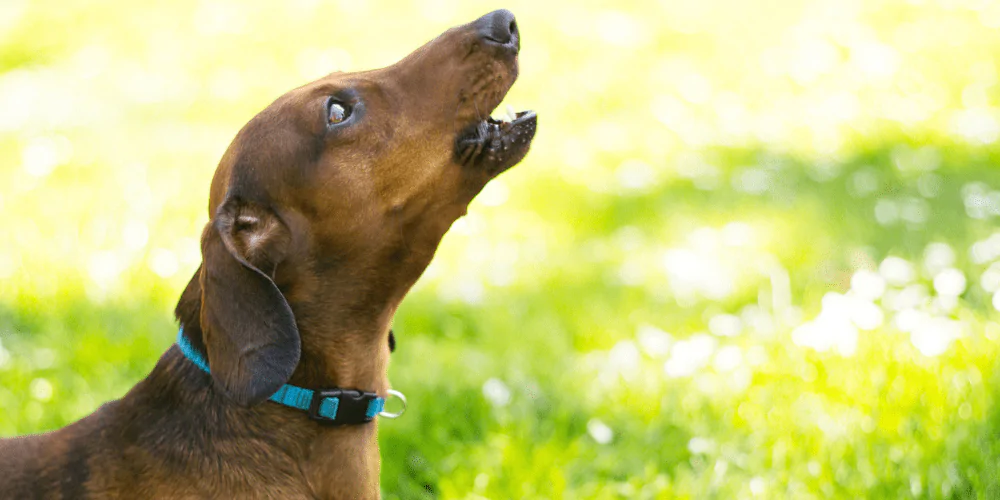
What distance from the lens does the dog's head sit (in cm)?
280

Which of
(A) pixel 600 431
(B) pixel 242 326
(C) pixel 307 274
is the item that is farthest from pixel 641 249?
(B) pixel 242 326

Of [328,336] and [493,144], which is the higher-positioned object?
[493,144]

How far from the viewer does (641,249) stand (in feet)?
18.5

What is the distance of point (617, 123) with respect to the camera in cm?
799

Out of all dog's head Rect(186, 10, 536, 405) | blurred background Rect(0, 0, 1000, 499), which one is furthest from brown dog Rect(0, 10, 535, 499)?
blurred background Rect(0, 0, 1000, 499)

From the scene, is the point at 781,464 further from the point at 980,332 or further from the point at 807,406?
the point at 980,332

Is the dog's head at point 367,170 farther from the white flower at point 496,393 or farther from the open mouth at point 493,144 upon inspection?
the white flower at point 496,393

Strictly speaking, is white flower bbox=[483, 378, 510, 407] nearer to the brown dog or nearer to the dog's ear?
the brown dog

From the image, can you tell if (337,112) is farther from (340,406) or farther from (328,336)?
(340,406)

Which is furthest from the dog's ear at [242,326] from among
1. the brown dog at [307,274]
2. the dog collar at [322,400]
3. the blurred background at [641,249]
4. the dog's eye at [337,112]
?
the blurred background at [641,249]

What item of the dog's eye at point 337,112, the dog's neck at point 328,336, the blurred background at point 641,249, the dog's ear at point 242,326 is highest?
the dog's eye at point 337,112

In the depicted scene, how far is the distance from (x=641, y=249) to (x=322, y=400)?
3.15 m

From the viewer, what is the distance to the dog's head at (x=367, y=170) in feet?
9.19

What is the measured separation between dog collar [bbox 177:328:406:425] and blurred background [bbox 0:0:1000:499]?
697 millimetres
